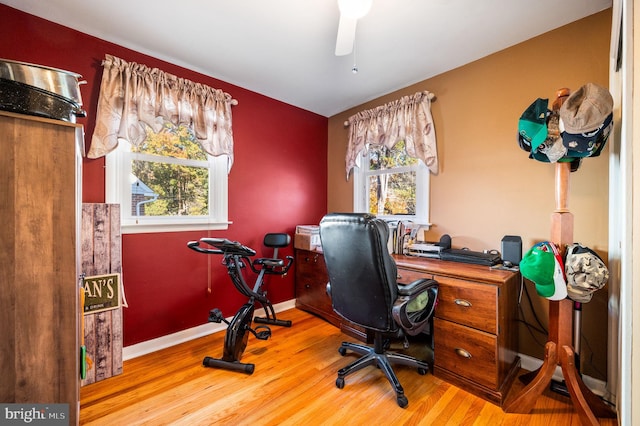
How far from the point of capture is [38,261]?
100cm

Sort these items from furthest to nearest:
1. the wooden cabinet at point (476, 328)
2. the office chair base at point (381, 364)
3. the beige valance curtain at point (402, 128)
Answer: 1. the beige valance curtain at point (402, 128)
2. the office chair base at point (381, 364)
3. the wooden cabinet at point (476, 328)

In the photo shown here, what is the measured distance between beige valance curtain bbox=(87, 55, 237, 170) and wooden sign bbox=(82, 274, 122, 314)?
0.87 metres

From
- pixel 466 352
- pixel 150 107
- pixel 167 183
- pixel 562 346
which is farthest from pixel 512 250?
pixel 150 107

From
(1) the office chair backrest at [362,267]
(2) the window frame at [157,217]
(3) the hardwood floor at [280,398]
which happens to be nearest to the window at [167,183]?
Answer: (2) the window frame at [157,217]

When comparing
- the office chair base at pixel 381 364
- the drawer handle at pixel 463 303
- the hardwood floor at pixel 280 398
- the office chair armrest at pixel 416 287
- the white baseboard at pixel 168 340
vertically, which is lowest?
the hardwood floor at pixel 280 398

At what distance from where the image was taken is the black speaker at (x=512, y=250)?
5.85 feet

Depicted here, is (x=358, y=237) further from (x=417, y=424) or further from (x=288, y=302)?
(x=288, y=302)

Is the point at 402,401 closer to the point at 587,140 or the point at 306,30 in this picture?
the point at 587,140

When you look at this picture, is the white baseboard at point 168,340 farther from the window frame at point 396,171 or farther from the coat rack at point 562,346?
the coat rack at point 562,346

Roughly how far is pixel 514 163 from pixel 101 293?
314 centimetres

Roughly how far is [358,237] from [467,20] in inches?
64.5

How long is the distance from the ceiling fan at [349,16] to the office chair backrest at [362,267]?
1002 millimetres

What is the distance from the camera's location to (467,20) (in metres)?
1.76

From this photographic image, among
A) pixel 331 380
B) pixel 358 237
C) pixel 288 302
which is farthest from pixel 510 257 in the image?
pixel 288 302
